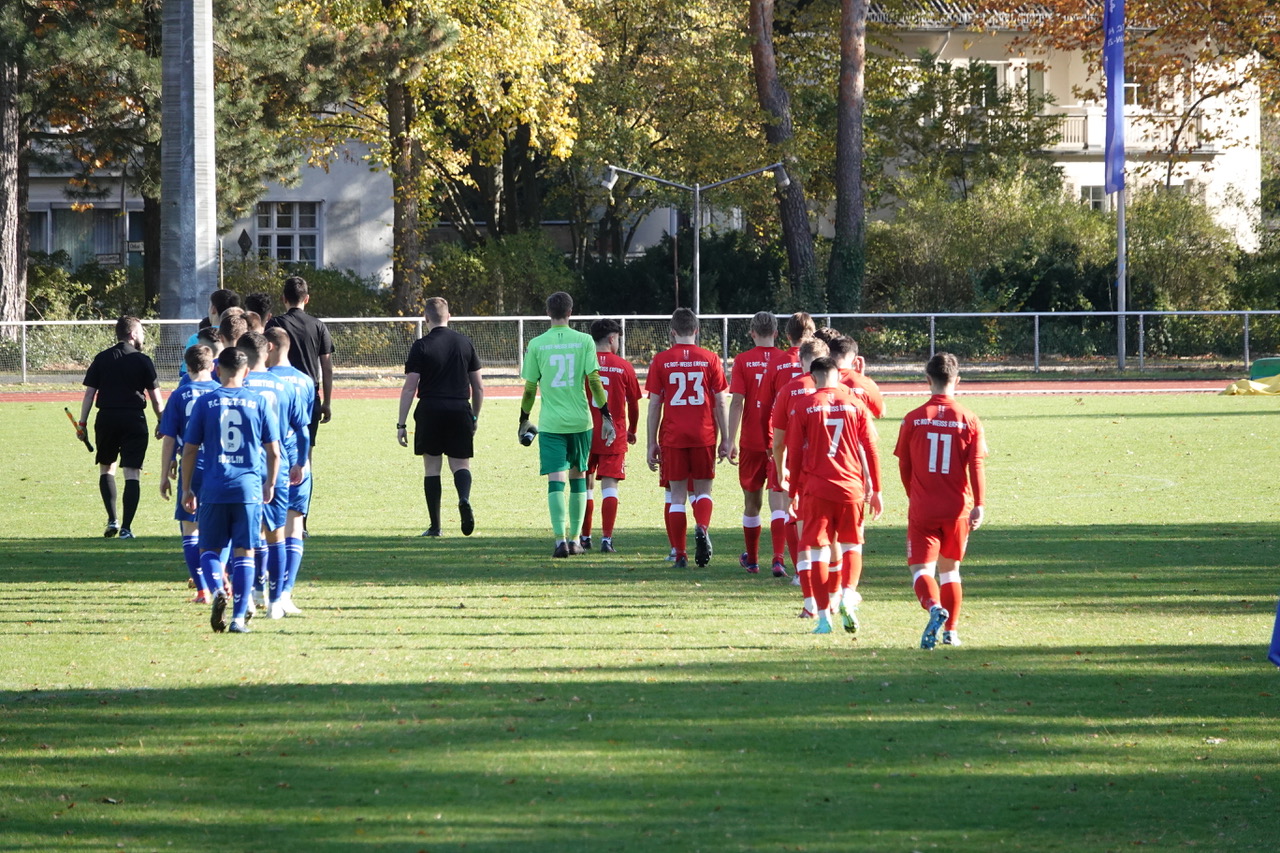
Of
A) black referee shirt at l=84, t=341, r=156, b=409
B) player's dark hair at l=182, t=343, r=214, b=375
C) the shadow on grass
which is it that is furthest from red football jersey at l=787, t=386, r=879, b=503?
black referee shirt at l=84, t=341, r=156, b=409

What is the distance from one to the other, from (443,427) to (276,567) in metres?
3.41

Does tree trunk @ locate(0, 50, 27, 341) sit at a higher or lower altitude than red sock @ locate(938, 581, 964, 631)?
higher

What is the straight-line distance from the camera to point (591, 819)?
516cm

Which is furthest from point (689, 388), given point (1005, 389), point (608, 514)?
point (1005, 389)

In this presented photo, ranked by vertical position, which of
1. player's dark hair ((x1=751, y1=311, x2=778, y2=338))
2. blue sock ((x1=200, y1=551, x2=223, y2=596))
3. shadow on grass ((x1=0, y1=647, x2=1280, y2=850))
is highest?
player's dark hair ((x1=751, y1=311, x2=778, y2=338))

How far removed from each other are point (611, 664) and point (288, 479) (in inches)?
99.5

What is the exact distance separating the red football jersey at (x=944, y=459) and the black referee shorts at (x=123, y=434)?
23.4ft

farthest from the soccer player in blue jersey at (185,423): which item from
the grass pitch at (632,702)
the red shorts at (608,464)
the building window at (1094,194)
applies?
the building window at (1094,194)

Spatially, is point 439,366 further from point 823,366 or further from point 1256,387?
point 1256,387

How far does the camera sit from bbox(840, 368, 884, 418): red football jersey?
898cm

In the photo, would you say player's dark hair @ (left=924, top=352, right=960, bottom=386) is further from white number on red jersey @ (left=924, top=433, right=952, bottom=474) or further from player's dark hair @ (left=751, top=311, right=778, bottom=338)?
player's dark hair @ (left=751, top=311, right=778, bottom=338)

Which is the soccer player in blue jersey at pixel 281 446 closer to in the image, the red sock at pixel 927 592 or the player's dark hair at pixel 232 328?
the player's dark hair at pixel 232 328

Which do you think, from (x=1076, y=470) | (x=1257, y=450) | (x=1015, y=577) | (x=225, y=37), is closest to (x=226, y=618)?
(x=1015, y=577)

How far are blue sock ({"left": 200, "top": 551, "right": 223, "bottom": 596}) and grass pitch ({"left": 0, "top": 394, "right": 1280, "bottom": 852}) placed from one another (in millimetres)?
338
